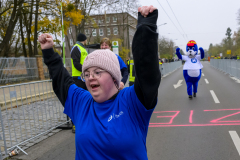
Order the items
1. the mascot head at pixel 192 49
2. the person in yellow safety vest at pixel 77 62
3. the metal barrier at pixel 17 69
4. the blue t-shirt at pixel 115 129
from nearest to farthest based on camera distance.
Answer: the blue t-shirt at pixel 115 129, the person in yellow safety vest at pixel 77 62, the mascot head at pixel 192 49, the metal barrier at pixel 17 69

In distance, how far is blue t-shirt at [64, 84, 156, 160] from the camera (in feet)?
4.58

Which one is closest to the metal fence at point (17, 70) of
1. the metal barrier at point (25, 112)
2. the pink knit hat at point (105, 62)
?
the metal barrier at point (25, 112)

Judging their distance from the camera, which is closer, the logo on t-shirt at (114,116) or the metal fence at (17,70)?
the logo on t-shirt at (114,116)

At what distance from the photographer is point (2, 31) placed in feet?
79.4

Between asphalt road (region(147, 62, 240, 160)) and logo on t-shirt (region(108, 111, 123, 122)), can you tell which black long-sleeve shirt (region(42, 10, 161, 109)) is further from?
asphalt road (region(147, 62, 240, 160))

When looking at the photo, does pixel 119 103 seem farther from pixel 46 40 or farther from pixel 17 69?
pixel 17 69

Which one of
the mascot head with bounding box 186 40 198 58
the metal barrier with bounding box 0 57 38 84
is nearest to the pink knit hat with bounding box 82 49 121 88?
the mascot head with bounding box 186 40 198 58

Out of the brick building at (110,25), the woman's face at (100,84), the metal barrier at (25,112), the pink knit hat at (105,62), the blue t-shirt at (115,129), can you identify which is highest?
the brick building at (110,25)

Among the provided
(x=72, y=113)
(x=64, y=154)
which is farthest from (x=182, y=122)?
(x=72, y=113)

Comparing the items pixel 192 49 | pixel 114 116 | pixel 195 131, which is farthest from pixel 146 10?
pixel 192 49

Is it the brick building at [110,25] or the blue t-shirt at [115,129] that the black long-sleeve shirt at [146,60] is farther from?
the brick building at [110,25]

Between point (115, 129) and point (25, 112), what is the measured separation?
418 centimetres

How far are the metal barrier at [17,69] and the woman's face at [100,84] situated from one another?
49.2 feet

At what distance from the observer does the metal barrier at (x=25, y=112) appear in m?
4.56
